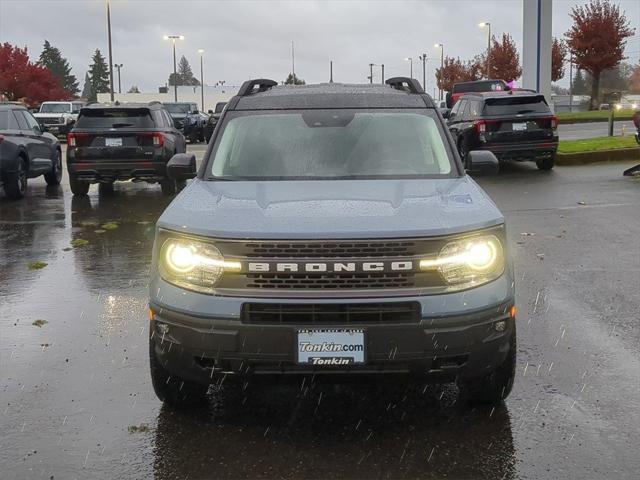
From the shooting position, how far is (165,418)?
4441 mm

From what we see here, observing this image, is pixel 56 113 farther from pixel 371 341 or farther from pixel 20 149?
pixel 371 341

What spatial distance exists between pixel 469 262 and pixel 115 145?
1200 cm

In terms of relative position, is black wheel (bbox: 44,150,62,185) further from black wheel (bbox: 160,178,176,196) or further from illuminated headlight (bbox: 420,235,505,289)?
illuminated headlight (bbox: 420,235,505,289)

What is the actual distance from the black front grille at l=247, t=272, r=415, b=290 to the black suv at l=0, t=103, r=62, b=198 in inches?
469

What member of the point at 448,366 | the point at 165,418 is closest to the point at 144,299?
the point at 165,418

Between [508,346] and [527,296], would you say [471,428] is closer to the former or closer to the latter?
[508,346]

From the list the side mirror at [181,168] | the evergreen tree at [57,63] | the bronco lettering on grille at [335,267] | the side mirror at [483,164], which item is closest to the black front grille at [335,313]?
the bronco lettering on grille at [335,267]

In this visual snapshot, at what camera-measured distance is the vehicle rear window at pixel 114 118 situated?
15.1 m

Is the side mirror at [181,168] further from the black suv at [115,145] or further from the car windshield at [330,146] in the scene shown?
the black suv at [115,145]

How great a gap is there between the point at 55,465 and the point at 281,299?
1.31 m

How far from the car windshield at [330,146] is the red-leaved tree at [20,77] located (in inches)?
2398

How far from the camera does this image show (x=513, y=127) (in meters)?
17.4

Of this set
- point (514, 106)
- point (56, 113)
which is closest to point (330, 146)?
point (514, 106)

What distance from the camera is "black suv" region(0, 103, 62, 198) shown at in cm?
1468
